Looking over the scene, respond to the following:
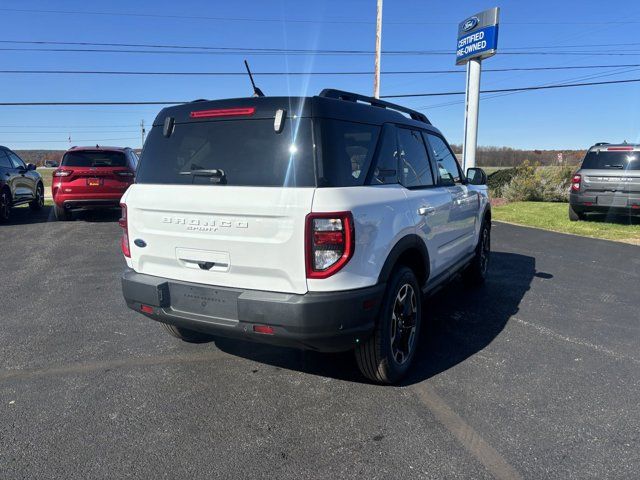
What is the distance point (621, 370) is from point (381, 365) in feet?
6.38

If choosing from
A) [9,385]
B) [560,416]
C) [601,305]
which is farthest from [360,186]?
[601,305]

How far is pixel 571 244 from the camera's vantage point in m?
9.30

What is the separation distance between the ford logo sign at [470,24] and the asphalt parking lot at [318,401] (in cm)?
1291

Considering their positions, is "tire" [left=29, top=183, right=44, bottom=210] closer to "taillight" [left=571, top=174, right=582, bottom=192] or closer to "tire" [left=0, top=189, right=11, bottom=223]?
"tire" [left=0, top=189, right=11, bottom=223]

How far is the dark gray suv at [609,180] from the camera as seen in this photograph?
10625 mm

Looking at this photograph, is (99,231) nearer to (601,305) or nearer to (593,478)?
(601,305)

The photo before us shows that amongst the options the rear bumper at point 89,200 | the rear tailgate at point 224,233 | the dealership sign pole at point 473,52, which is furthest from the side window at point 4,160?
the dealership sign pole at point 473,52

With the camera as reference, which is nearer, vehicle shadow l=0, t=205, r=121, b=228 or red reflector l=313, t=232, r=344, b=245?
red reflector l=313, t=232, r=344, b=245

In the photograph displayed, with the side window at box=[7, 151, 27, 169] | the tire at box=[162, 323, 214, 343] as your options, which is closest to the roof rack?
the tire at box=[162, 323, 214, 343]

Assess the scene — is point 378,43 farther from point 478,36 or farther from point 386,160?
point 386,160

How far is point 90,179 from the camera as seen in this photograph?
10594 mm

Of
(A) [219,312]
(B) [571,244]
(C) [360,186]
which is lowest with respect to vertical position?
(B) [571,244]

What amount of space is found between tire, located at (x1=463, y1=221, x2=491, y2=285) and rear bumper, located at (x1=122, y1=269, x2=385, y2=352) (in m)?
3.23

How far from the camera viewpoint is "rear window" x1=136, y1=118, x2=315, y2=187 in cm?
289
